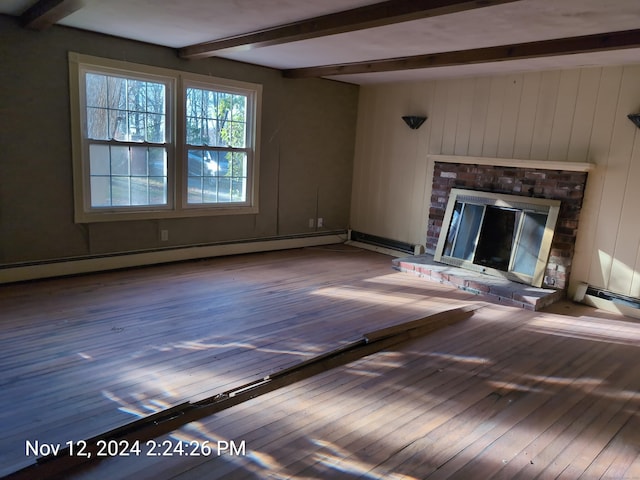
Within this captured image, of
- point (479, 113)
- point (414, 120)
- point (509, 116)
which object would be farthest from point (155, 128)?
point (509, 116)

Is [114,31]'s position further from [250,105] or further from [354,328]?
[354,328]

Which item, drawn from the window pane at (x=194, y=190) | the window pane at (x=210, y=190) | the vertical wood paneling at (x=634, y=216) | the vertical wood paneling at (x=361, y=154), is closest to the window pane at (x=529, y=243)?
the vertical wood paneling at (x=634, y=216)

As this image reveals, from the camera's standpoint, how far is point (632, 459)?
2.38 m

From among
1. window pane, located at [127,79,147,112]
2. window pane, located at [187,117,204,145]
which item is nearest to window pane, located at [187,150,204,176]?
window pane, located at [187,117,204,145]

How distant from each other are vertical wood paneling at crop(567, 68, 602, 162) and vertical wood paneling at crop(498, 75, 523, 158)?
65cm

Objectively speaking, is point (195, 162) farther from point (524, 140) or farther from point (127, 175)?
point (524, 140)

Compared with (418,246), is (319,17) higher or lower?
higher

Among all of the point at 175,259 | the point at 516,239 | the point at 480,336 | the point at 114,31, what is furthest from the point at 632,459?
the point at 114,31

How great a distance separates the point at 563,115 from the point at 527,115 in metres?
0.40

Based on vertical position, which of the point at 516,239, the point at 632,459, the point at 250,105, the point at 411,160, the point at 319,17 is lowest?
the point at 632,459

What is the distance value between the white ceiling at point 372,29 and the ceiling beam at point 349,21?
86mm

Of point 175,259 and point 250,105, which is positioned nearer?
point 175,259

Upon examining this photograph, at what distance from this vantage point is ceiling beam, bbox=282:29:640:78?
149 inches

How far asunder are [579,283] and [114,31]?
5470mm
